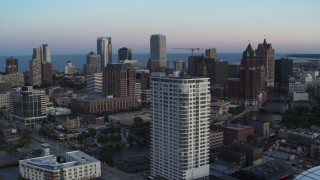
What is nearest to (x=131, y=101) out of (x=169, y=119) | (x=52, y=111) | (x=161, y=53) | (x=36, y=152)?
(x=52, y=111)

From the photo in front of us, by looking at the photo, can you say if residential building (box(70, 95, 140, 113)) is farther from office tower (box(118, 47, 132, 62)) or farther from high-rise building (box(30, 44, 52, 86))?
office tower (box(118, 47, 132, 62))

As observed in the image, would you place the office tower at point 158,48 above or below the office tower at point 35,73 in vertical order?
above

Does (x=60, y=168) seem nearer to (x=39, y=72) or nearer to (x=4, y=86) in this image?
(x=4, y=86)

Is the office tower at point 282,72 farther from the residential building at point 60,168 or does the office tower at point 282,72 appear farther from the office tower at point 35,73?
the residential building at point 60,168

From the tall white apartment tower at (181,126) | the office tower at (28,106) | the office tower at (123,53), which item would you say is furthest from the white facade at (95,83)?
the office tower at (123,53)

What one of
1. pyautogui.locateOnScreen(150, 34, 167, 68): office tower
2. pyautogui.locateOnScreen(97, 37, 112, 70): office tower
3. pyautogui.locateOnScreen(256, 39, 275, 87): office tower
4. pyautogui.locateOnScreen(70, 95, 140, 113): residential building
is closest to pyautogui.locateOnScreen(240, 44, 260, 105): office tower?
pyautogui.locateOnScreen(70, 95, 140, 113): residential building
